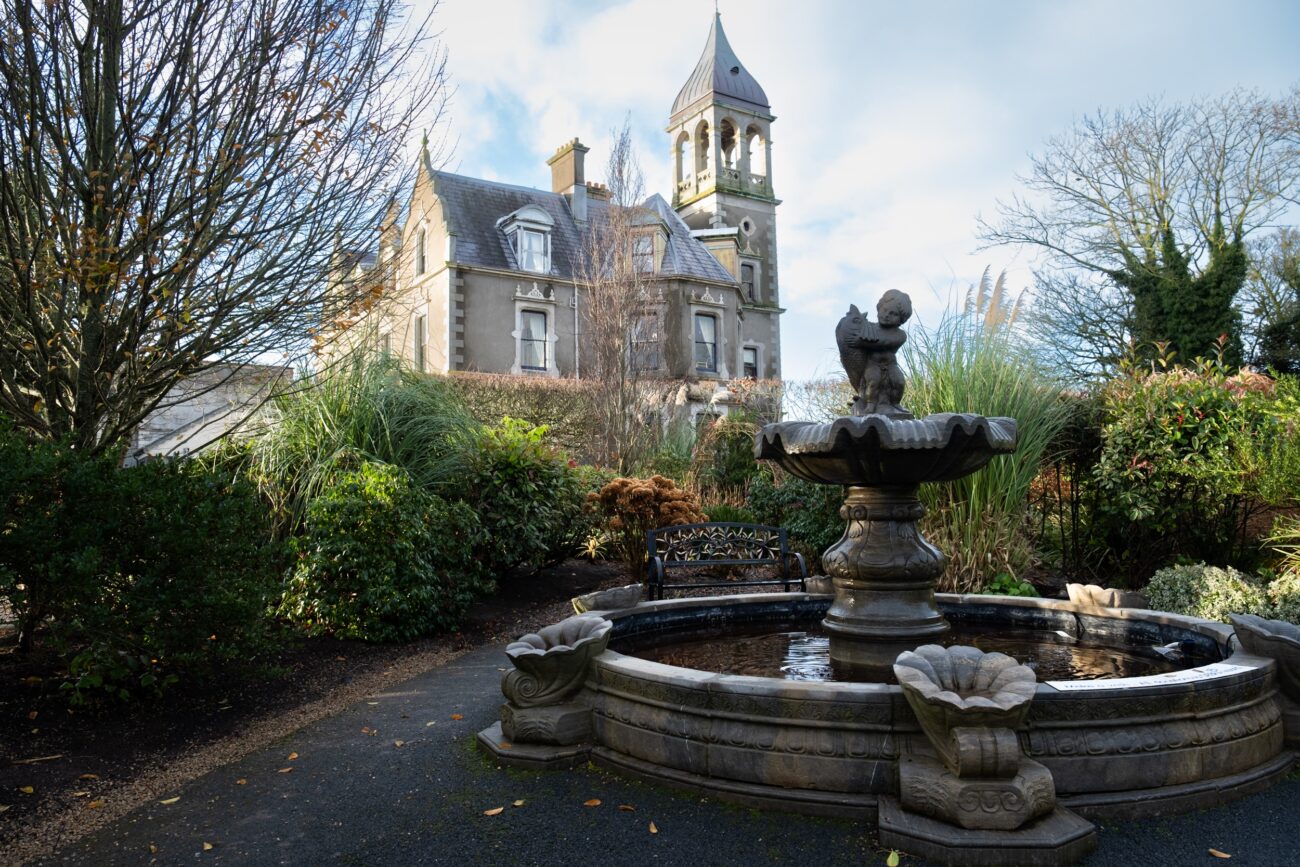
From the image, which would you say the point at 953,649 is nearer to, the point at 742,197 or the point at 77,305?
the point at 77,305

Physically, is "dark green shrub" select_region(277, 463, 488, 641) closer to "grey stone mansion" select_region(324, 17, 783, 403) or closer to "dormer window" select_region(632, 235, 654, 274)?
"grey stone mansion" select_region(324, 17, 783, 403)

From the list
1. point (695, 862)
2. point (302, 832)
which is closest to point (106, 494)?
point (302, 832)

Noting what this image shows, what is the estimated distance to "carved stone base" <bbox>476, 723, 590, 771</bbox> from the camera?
3609 mm

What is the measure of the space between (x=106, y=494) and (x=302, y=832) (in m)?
2.33

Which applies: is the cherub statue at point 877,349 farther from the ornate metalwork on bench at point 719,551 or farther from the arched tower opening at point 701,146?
the arched tower opening at point 701,146

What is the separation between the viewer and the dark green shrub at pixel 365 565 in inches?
252

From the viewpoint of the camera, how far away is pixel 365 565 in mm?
6430

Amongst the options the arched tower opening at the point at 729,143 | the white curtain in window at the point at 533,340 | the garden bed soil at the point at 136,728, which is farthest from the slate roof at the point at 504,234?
the garden bed soil at the point at 136,728

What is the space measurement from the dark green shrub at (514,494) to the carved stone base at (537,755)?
4.12 metres

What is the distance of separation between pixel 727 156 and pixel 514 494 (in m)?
31.4

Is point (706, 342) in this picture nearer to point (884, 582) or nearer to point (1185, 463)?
point (1185, 463)

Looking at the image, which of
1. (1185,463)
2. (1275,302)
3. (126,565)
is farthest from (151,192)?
(1275,302)

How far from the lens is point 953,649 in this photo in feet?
10.4

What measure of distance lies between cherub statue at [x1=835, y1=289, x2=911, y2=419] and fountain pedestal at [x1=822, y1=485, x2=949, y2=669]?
51 cm
